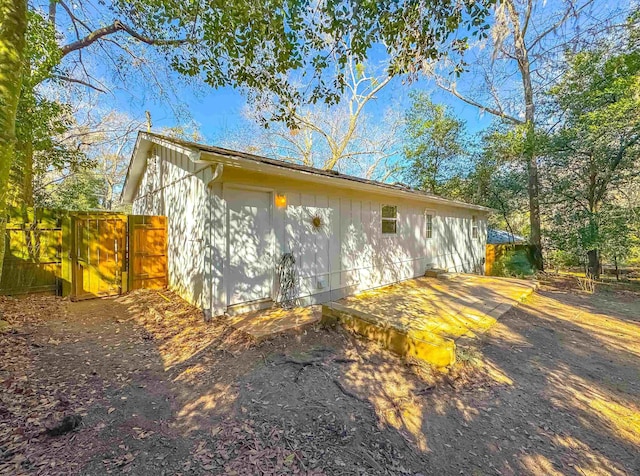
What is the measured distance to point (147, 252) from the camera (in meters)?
6.62

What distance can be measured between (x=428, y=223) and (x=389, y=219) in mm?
2491

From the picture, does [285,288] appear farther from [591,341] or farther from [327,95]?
[591,341]

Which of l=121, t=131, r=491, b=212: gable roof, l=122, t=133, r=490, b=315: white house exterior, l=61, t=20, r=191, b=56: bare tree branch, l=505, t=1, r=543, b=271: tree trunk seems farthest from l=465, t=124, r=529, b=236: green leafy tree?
l=61, t=20, r=191, b=56: bare tree branch

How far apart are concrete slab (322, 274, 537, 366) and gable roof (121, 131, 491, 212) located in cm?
261

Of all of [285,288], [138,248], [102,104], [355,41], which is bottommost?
[285,288]

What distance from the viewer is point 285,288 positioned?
5.47 m

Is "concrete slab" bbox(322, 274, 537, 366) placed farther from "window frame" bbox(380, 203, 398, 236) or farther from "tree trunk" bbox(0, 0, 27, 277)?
"tree trunk" bbox(0, 0, 27, 277)

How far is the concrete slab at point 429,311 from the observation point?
3.68 meters

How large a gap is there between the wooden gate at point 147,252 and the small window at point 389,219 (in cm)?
565

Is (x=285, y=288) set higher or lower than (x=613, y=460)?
higher

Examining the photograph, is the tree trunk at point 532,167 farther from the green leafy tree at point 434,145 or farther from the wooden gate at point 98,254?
the wooden gate at point 98,254

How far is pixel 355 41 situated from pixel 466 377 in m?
4.33

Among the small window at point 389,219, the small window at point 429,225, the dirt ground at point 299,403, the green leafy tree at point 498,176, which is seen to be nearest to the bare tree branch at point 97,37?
the dirt ground at point 299,403

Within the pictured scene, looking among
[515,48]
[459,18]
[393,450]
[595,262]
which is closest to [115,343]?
[393,450]
